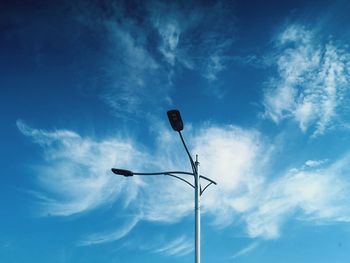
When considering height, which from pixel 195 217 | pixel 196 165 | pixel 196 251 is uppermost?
pixel 196 165

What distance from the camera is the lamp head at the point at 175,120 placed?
1112 centimetres

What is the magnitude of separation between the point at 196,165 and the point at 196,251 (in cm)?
254

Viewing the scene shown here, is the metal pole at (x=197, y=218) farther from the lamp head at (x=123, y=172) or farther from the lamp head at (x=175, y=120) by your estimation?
the lamp head at (x=123, y=172)

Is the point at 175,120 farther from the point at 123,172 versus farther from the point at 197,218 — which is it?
the point at 197,218

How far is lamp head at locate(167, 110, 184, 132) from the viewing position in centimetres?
1112

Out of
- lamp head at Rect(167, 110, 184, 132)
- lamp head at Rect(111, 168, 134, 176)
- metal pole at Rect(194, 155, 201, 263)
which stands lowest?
metal pole at Rect(194, 155, 201, 263)

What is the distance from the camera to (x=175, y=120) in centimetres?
1127

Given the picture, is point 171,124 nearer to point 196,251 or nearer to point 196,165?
point 196,165

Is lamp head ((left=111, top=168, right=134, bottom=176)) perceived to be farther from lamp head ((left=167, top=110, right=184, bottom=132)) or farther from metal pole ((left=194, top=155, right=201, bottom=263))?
lamp head ((left=167, top=110, right=184, bottom=132))

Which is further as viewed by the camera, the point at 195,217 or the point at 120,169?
the point at 120,169

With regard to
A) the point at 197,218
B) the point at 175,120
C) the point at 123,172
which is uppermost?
the point at 175,120

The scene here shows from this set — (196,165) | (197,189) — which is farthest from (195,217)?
(196,165)

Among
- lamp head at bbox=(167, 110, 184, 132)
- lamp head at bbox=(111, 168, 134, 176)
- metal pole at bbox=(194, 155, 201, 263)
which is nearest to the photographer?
metal pole at bbox=(194, 155, 201, 263)

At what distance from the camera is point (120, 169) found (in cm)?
1237
